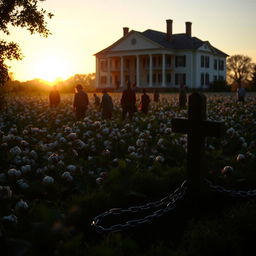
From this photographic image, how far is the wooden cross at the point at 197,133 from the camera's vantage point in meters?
4.62

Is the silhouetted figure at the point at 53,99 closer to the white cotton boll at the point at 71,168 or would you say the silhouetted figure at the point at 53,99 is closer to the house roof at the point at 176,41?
the white cotton boll at the point at 71,168

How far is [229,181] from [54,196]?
246cm

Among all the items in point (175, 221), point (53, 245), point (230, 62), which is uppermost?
point (230, 62)

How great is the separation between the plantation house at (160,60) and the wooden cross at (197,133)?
63.8 metres

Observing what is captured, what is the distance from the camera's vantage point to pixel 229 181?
5473 millimetres

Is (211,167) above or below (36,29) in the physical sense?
below

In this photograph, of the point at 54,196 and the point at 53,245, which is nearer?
the point at 53,245

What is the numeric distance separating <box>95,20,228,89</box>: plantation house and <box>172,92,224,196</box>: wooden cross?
63806mm

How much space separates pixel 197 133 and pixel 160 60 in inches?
2743

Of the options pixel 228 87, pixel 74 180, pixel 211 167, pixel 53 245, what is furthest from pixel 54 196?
pixel 228 87

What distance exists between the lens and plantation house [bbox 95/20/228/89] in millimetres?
69625

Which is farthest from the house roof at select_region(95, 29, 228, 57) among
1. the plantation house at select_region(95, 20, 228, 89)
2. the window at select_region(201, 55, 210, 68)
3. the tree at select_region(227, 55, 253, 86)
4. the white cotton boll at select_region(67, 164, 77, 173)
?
the white cotton boll at select_region(67, 164, 77, 173)

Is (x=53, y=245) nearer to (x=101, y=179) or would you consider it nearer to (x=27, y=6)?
(x=101, y=179)

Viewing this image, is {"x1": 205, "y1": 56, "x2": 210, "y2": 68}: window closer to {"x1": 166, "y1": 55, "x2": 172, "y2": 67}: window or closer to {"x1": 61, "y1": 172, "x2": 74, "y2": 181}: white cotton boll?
{"x1": 166, "y1": 55, "x2": 172, "y2": 67}: window
